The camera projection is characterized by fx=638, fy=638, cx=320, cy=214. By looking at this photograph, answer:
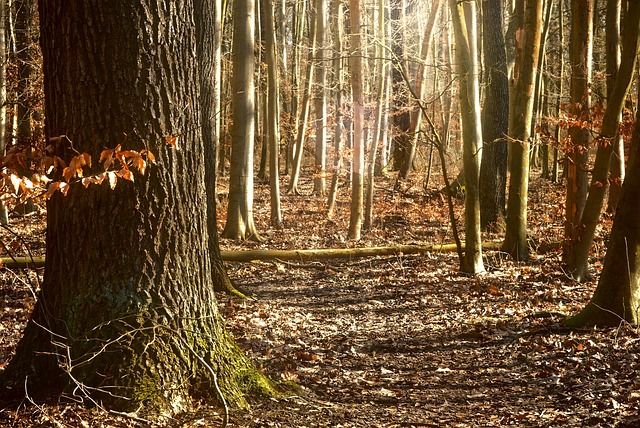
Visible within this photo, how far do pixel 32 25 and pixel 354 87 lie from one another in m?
10.9

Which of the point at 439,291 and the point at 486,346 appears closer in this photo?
the point at 486,346

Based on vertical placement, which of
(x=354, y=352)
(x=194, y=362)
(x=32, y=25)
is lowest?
(x=354, y=352)

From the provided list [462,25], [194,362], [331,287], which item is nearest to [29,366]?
[194,362]

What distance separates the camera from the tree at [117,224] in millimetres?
4055

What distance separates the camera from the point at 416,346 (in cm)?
734

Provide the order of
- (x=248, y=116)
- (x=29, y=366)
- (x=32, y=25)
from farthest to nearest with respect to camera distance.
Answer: (x=32, y=25) → (x=248, y=116) → (x=29, y=366)

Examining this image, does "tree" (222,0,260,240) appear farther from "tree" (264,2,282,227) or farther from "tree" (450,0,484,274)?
"tree" (450,0,484,274)

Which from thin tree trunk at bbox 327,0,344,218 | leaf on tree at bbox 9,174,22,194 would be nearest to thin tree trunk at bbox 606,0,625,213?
thin tree trunk at bbox 327,0,344,218

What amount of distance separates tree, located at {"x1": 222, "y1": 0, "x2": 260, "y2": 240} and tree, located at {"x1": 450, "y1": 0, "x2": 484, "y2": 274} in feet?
16.6

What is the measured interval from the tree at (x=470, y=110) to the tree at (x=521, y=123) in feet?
2.19

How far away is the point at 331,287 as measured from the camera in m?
10.8

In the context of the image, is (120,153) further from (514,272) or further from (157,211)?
(514,272)

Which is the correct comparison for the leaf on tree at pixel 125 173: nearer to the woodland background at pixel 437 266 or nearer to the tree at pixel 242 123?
the woodland background at pixel 437 266

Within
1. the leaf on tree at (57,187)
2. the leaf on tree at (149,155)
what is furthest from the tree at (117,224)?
the leaf on tree at (57,187)
